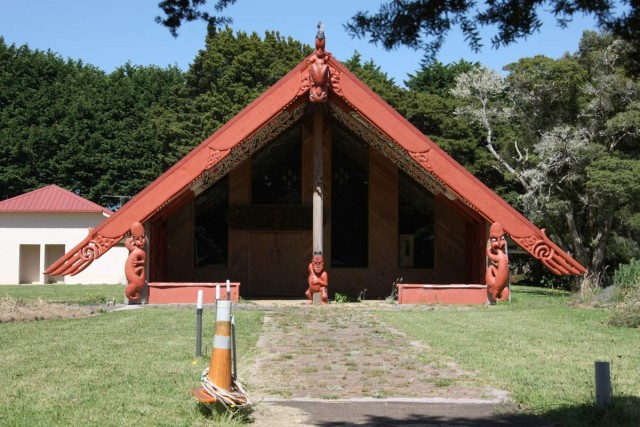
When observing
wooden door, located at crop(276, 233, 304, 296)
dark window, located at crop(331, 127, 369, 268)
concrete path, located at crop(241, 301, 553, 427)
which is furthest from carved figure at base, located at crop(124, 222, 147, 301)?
concrete path, located at crop(241, 301, 553, 427)

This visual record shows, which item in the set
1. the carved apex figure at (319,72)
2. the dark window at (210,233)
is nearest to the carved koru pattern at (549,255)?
the carved apex figure at (319,72)

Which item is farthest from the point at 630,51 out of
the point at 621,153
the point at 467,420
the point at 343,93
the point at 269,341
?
the point at 621,153

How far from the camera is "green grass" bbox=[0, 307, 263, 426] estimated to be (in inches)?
284

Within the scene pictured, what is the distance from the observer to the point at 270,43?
47781mm

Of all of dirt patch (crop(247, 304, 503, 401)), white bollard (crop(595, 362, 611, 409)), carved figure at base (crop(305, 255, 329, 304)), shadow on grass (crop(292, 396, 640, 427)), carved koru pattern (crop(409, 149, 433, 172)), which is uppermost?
carved koru pattern (crop(409, 149, 433, 172))

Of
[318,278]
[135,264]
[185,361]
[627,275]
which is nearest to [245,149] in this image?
[318,278]

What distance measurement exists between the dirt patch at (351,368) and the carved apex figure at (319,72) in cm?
679

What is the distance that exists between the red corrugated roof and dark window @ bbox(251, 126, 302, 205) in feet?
46.2

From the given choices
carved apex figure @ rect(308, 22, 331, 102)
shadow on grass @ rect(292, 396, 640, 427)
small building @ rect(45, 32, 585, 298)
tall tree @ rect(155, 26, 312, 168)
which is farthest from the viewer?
tall tree @ rect(155, 26, 312, 168)

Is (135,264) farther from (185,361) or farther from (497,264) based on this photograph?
(185,361)

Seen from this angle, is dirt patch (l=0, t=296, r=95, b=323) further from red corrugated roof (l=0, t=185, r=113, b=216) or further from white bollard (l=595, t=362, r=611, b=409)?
red corrugated roof (l=0, t=185, r=113, b=216)

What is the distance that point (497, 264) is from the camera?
20.3 meters

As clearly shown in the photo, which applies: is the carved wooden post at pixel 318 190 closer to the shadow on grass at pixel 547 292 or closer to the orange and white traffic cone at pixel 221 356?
the shadow on grass at pixel 547 292

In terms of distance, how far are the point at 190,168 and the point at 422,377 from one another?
11.8 metres
